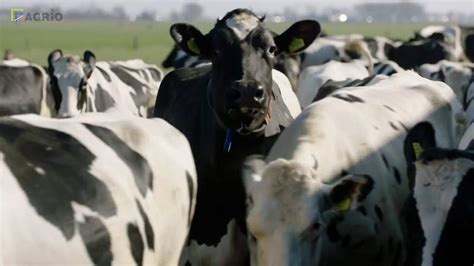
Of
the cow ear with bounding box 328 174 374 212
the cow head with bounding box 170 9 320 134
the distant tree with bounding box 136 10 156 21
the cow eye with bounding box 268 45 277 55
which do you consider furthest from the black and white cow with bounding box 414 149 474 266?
the distant tree with bounding box 136 10 156 21

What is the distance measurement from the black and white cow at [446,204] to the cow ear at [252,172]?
83 centimetres

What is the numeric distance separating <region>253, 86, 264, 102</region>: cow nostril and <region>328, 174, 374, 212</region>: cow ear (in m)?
1.53

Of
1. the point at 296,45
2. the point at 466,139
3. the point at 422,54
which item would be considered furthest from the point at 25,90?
the point at 422,54

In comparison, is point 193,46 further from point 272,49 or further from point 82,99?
point 82,99

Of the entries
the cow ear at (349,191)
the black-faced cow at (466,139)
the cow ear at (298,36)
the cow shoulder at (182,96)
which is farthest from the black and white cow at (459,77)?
the cow ear at (349,191)

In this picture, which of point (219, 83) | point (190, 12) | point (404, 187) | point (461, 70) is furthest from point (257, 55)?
point (190, 12)

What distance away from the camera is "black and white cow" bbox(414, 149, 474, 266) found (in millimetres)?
Answer: 4734

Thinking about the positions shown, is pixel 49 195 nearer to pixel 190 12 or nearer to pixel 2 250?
pixel 2 250

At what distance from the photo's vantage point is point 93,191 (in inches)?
179

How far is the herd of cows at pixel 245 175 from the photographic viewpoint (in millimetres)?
4434

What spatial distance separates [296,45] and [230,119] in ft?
3.41

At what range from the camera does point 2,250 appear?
3.98 meters

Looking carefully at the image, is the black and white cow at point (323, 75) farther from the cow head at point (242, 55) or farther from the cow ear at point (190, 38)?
the cow ear at point (190, 38)

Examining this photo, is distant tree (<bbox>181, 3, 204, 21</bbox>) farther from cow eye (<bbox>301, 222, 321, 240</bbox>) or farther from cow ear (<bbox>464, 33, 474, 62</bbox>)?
cow eye (<bbox>301, 222, 321, 240</bbox>)
